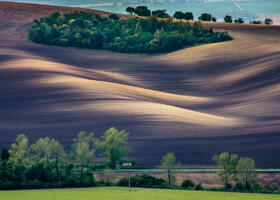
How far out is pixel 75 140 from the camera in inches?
2140

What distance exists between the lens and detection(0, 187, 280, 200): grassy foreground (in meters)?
36.4

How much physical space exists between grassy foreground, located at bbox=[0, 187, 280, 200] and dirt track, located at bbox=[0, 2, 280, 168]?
35.9ft

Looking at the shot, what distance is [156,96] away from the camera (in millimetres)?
76812

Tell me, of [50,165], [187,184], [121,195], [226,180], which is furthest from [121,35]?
[121,195]

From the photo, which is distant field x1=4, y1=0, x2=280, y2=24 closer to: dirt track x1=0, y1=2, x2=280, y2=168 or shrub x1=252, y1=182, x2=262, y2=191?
dirt track x1=0, y1=2, x2=280, y2=168

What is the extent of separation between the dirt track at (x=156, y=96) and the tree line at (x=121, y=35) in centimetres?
325

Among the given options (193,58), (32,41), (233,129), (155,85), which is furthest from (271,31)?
(233,129)

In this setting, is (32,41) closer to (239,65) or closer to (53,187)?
(239,65)

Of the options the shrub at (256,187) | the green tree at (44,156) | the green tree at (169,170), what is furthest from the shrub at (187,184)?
the green tree at (44,156)

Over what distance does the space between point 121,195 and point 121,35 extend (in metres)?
77.8

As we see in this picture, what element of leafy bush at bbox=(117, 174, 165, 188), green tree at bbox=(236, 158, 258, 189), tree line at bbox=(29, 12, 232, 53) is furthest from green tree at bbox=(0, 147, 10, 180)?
tree line at bbox=(29, 12, 232, 53)

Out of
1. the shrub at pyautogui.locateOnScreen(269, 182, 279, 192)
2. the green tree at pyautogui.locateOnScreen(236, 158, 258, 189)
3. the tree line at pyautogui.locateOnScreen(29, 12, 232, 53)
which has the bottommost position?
the shrub at pyautogui.locateOnScreen(269, 182, 279, 192)

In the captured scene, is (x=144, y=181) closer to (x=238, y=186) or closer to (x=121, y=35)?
(x=238, y=186)

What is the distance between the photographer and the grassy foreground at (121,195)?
36.4 meters
